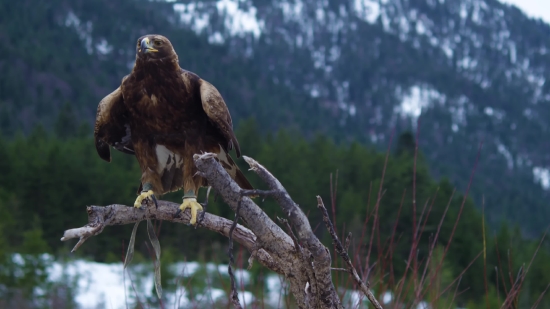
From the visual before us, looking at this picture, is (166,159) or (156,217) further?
(166,159)

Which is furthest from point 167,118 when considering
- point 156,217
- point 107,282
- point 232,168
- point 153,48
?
point 107,282

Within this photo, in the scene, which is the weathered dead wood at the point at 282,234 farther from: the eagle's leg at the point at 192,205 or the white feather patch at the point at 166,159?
the white feather patch at the point at 166,159

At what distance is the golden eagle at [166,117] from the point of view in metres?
3.80

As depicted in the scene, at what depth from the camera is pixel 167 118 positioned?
3838 millimetres

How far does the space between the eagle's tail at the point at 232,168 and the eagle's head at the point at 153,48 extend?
763 millimetres

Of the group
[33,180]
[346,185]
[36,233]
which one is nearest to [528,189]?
[346,185]

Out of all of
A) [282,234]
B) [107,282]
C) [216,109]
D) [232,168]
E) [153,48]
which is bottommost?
[107,282]

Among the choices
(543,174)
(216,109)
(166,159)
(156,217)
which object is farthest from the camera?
(543,174)

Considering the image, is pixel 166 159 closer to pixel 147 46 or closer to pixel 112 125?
pixel 112 125

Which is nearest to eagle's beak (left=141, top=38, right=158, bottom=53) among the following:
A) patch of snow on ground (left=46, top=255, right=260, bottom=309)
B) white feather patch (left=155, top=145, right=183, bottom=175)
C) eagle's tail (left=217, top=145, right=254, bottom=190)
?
white feather patch (left=155, top=145, right=183, bottom=175)

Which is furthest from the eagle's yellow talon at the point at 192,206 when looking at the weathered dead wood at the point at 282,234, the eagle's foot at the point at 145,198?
the weathered dead wood at the point at 282,234

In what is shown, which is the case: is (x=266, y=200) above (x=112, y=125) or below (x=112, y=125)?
below

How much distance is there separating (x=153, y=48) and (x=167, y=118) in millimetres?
456

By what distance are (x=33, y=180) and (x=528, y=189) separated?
113 m
